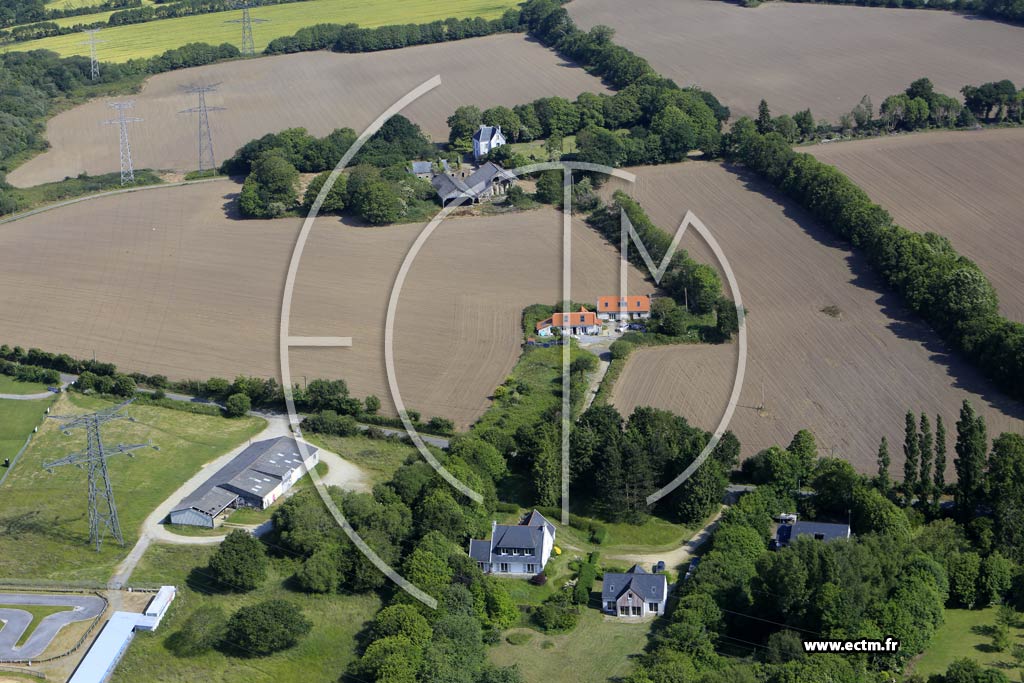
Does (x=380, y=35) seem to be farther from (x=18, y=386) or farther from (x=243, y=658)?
(x=243, y=658)

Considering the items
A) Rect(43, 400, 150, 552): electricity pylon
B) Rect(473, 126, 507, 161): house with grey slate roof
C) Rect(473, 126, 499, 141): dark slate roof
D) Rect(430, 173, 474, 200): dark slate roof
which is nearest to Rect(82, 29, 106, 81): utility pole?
Rect(473, 126, 507, 161): house with grey slate roof

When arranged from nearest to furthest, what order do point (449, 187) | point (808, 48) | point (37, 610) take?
point (37, 610) → point (449, 187) → point (808, 48)

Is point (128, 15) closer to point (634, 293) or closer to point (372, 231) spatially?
point (372, 231)

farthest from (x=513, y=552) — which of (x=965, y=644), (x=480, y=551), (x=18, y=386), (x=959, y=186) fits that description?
(x=959, y=186)

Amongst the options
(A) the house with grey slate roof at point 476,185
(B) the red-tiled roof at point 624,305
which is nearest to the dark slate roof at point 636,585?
(B) the red-tiled roof at point 624,305

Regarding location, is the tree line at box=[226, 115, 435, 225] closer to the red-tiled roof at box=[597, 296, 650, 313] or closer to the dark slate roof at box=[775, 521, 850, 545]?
the red-tiled roof at box=[597, 296, 650, 313]

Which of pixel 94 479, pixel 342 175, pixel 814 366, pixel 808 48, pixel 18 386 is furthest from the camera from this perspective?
pixel 808 48

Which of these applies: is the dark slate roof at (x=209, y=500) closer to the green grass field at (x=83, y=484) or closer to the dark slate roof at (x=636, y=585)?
the green grass field at (x=83, y=484)
